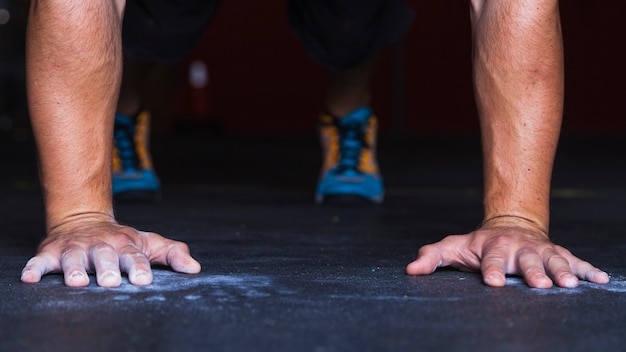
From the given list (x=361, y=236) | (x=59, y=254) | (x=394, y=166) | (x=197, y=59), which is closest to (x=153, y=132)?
(x=197, y=59)

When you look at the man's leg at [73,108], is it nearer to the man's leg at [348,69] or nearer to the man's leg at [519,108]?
the man's leg at [519,108]

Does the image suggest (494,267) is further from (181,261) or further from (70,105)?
(70,105)

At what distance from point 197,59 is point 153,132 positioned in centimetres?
72

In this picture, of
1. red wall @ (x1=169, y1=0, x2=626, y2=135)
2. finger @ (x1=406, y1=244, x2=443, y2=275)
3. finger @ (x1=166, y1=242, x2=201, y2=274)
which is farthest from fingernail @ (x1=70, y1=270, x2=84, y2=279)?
red wall @ (x1=169, y1=0, x2=626, y2=135)

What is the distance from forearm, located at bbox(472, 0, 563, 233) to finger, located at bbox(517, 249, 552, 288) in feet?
0.48

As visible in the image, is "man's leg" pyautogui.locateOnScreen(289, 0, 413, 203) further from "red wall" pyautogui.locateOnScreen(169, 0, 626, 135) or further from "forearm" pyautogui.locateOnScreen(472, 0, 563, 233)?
"red wall" pyautogui.locateOnScreen(169, 0, 626, 135)

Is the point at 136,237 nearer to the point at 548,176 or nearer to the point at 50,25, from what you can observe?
the point at 50,25

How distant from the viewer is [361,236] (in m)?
1.89

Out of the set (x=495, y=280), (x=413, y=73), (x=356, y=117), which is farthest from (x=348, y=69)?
(x=413, y=73)

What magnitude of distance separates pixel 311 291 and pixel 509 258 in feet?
0.93

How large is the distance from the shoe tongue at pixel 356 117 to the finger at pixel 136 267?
4.38 ft

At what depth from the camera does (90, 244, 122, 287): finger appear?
1.26 metres

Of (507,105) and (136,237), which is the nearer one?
(136,237)

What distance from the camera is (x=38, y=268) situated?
51.7 inches
